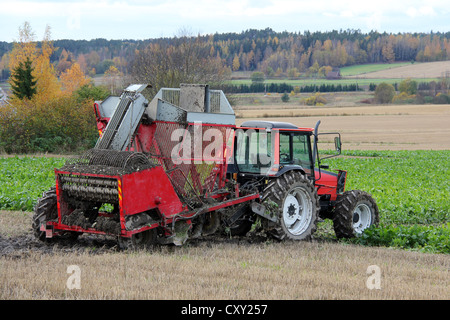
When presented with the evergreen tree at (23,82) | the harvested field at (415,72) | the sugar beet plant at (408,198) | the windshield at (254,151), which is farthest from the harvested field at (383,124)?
the harvested field at (415,72)

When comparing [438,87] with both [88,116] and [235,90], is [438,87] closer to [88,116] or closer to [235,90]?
[235,90]

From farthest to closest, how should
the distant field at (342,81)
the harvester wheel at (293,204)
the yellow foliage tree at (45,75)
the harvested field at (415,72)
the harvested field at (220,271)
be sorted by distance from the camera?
the harvested field at (415,72) < the distant field at (342,81) < the yellow foliage tree at (45,75) < the harvester wheel at (293,204) < the harvested field at (220,271)

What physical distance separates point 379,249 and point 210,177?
11.1ft

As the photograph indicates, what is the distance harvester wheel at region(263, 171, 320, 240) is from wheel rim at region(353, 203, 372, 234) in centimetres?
158

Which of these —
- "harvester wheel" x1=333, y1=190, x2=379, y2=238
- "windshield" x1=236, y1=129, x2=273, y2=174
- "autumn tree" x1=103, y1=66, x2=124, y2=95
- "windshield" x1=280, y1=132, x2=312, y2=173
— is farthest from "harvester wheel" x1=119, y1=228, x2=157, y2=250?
"autumn tree" x1=103, y1=66, x2=124, y2=95

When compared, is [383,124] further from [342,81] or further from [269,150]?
[269,150]

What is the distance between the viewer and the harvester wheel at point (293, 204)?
1050cm

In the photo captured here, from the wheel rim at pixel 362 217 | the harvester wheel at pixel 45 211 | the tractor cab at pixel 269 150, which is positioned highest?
the tractor cab at pixel 269 150

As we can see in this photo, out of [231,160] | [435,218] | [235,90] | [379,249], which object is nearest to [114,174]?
[231,160]

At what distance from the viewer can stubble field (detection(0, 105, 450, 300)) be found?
6871mm

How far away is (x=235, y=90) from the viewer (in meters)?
48.3

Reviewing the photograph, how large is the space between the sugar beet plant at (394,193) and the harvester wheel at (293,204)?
1.36m

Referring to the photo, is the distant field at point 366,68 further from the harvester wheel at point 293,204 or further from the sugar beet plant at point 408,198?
the harvester wheel at point 293,204

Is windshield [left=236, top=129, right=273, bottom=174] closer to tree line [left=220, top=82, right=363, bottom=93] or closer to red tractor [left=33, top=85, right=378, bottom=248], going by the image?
red tractor [left=33, top=85, right=378, bottom=248]
